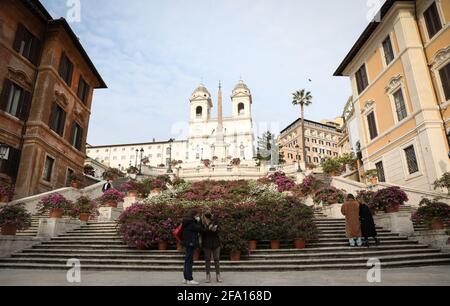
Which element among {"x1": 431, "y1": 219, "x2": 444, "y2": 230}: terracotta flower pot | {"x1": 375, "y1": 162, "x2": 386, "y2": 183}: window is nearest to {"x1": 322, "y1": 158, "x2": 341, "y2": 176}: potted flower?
{"x1": 375, "y1": 162, "x2": 386, "y2": 183}: window

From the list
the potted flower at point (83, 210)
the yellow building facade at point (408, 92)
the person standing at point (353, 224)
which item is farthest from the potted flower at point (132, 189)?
the yellow building facade at point (408, 92)

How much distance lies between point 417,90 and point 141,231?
17446 mm

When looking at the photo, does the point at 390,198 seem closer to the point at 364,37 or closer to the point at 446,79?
the point at 446,79

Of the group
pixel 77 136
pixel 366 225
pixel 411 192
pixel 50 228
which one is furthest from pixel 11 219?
pixel 411 192

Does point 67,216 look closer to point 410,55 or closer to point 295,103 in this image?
point 410,55

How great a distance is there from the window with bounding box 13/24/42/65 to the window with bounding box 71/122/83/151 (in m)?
6.07

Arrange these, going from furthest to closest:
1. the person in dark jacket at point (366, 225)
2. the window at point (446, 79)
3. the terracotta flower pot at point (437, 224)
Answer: the window at point (446, 79), the terracotta flower pot at point (437, 224), the person in dark jacket at point (366, 225)

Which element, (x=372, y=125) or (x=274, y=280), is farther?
(x=372, y=125)

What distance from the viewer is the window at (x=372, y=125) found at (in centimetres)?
2073

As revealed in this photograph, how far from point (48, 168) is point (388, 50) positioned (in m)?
26.4

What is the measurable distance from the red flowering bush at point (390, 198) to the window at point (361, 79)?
1415 cm

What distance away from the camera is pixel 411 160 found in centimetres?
1662

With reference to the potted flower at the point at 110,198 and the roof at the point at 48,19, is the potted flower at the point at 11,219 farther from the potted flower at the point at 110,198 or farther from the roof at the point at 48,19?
the roof at the point at 48,19

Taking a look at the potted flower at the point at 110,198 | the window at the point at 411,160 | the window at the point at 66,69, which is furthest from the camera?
the window at the point at 66,69
